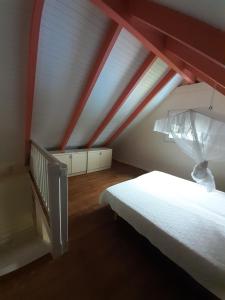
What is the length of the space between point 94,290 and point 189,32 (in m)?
2.30

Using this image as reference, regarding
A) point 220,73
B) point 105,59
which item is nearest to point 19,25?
point 105,59

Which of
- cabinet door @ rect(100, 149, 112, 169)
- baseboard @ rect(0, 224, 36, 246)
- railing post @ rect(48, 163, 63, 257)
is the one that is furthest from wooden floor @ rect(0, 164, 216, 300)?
cabinet door @ rect(100, 149, 112, 169)

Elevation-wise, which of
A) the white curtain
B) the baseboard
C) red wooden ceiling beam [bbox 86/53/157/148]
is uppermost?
red wooden ceiling beam [bbox 86/53/157/148]

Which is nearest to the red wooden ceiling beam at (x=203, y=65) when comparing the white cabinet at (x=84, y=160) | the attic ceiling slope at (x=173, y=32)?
the attic ceiling slope at (x=173, y=32)

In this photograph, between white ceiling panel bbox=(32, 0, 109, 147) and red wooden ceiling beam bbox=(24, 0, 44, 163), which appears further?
white ceiling panel bbox=(32, 0, 109, 147)

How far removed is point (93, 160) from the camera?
479 cm

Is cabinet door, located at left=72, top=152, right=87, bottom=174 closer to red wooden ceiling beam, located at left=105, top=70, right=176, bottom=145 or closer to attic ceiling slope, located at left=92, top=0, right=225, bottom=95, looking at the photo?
red wooden ceiling beam, located at left=105, top=70, right=176, bottom=145

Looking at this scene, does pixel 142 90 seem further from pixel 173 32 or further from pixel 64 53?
pixel 173 32

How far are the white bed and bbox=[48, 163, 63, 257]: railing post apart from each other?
851mm

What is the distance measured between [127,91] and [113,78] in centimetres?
44

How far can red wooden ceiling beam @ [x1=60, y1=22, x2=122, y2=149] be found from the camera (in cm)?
210

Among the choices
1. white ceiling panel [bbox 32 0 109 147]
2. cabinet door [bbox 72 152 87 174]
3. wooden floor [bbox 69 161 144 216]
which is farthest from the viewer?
cabinet door [bbox 72 152 87 174]

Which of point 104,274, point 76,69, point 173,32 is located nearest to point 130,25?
point 173,32

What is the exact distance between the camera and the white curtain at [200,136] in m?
2.40
